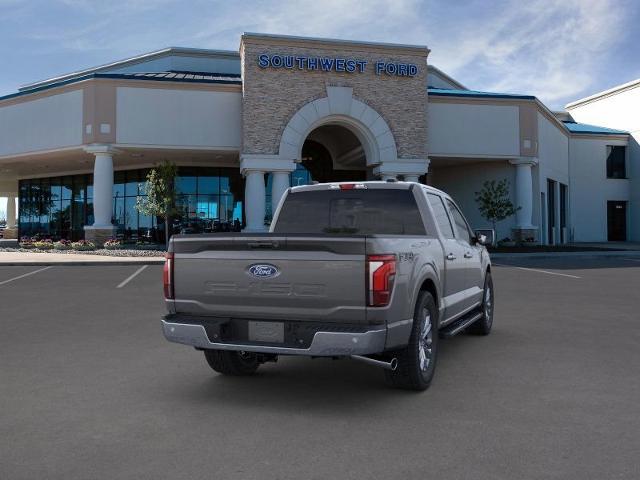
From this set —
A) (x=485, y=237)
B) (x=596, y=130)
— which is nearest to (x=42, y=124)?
(x=485, y=237)

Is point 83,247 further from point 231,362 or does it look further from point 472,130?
point 231,362

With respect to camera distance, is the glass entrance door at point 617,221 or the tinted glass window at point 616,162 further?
the glass entrance door at point 617,221

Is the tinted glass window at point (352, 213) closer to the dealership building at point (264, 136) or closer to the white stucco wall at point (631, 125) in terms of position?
the dealership building at point (264, 136)

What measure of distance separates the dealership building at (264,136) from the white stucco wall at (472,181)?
91 mm

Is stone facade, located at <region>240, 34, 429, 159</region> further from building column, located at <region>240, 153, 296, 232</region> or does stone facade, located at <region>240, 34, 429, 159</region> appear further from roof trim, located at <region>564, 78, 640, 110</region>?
roof trim, located at <region>564, 78, 640, 110</region>

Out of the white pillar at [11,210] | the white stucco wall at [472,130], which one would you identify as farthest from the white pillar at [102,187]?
the white pillar at [11,210]

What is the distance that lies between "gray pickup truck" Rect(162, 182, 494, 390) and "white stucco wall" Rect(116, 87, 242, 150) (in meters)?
23.7

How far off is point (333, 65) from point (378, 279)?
24.6 metres

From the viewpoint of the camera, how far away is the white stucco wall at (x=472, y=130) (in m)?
30.5

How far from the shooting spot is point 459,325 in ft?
21.7

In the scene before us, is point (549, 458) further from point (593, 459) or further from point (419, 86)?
point (419, 86)

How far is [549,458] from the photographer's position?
3.79m

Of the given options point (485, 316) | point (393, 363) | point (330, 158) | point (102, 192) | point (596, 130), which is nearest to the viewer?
point (393, 363)

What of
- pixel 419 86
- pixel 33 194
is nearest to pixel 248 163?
pixel 419 86
